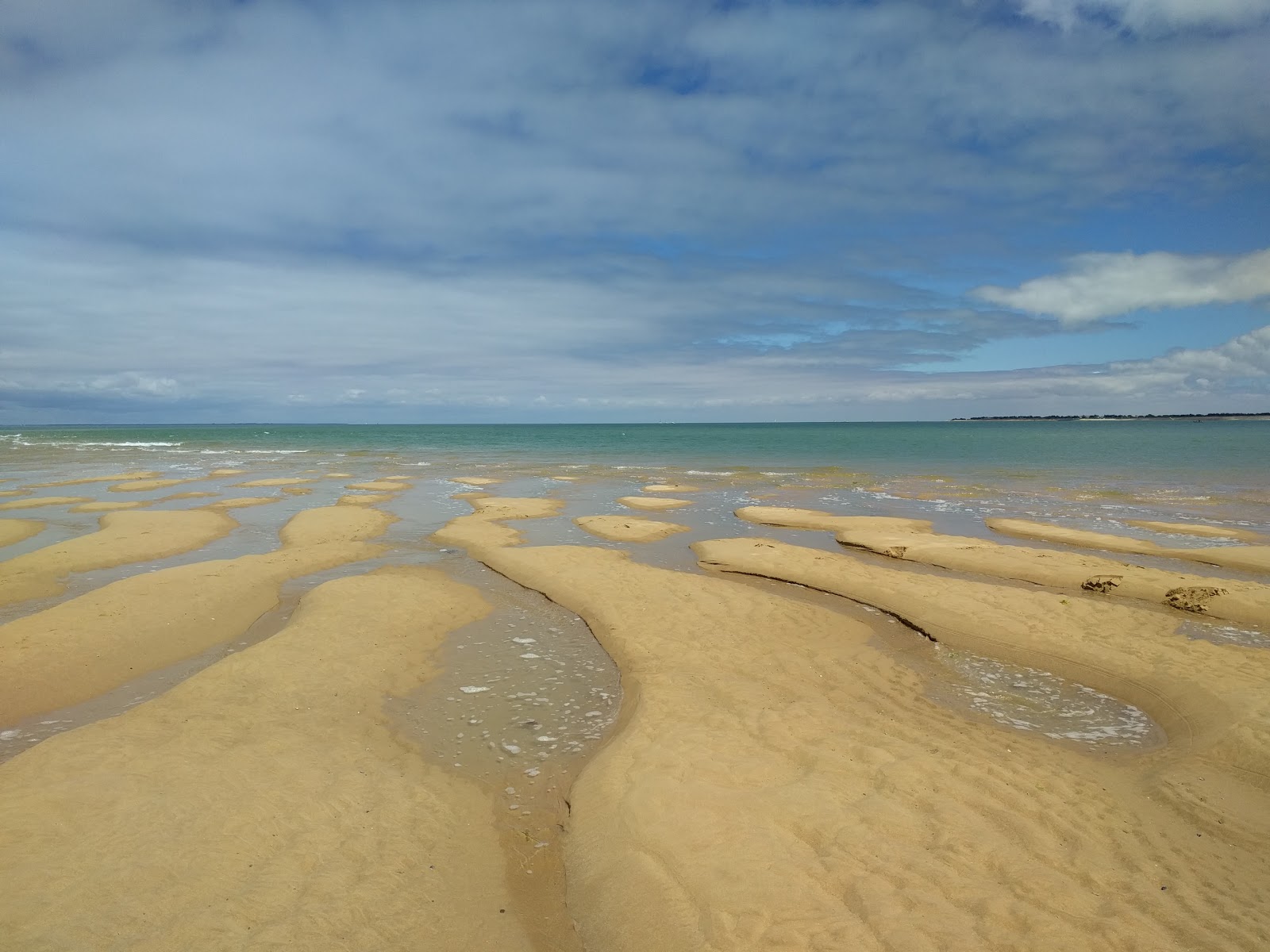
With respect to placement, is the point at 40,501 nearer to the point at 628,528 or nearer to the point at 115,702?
the point at 628,528

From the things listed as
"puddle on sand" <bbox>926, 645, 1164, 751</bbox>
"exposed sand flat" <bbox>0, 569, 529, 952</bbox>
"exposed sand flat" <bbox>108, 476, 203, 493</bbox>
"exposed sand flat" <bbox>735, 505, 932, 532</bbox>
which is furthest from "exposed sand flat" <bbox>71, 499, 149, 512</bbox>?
Answer: "puddle on sand" <bbox>926, 645, 1164, 751</bbox>

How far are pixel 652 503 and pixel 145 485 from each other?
29791 millimetres

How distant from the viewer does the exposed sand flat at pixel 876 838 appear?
5117 millimetres

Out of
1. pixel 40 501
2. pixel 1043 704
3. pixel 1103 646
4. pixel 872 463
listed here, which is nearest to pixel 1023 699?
pixel 1043 704

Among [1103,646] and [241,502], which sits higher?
[1103,646]

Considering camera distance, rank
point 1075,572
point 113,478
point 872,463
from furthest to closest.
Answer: point 872,463, point 113,478, point 1075,572

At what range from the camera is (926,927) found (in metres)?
5.04

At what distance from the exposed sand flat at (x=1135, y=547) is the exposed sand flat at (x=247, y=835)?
70.0 feet

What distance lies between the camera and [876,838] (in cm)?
610

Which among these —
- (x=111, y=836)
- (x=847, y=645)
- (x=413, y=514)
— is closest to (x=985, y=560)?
(x=847, y=645)

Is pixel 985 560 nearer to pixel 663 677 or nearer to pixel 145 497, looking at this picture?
pixel 663 677

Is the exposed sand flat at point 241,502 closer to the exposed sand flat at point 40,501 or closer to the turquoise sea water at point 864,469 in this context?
the exposed sand flat at point 40,501

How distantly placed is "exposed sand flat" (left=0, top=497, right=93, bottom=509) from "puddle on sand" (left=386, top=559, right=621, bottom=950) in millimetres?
28653

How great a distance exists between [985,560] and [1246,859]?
41.8ft
